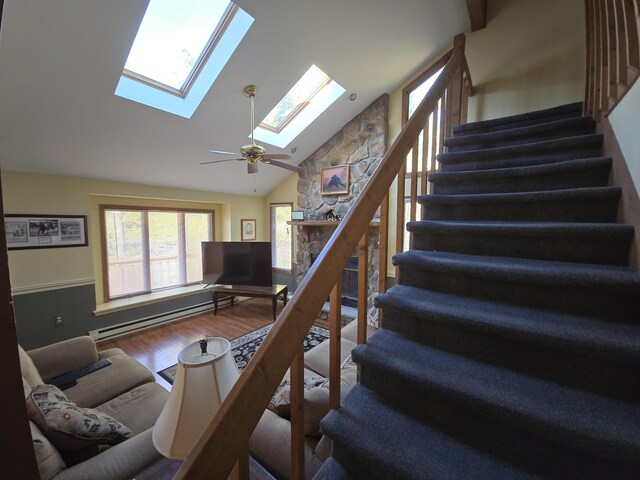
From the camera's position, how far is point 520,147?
5.93 ft

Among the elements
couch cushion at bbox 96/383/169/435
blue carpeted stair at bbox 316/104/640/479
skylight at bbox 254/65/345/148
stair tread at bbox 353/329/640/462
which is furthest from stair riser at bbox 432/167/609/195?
skylight at bbox 254/65/345/148

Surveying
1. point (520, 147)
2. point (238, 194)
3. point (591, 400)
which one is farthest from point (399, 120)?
point (591, 400)

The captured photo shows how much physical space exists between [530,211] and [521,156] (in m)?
0.59

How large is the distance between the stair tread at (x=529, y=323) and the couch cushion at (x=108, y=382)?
2.35 m

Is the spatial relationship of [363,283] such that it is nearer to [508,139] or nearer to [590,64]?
[508,139]

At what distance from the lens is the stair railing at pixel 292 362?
25.9 inches

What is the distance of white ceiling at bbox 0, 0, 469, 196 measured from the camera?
2096 millimetres

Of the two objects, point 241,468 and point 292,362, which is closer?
point 241,468

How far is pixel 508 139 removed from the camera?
2092mm

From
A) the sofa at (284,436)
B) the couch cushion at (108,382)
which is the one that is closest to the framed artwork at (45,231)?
the couch cushion at (108,382)

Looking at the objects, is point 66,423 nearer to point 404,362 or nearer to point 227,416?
point 227,416

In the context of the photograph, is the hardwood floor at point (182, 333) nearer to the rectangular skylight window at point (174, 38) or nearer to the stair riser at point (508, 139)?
the rectangular skylight window at point (174, 38)

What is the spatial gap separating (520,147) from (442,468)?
191 centimetres

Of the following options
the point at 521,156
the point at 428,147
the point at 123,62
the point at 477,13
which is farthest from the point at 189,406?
the point at 477,13
